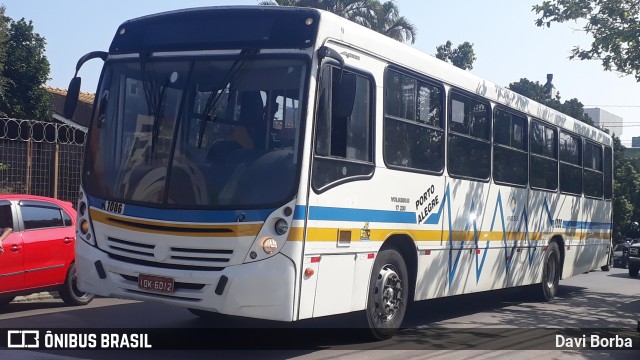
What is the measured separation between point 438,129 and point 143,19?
4.12 meters

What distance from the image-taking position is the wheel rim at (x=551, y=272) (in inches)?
599

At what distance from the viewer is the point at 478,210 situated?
11.8 m

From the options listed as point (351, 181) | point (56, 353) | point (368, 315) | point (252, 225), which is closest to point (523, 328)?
point (368, 315)

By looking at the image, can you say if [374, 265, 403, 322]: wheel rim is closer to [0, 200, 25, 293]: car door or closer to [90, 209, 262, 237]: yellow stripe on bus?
[90, 209, 262, 237]: yellow stripe on bus

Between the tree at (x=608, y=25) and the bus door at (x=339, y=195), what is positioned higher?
the tree at (x=608, y=25)

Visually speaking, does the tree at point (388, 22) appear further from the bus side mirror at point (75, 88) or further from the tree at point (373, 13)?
the bus side mirror at point (75, 88)

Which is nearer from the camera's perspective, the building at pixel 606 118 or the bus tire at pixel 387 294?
the bus tire at pixel 387 294

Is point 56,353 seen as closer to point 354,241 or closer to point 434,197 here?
point 354,241

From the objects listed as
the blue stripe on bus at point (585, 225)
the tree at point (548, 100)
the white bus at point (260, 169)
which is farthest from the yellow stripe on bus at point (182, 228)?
the tree at point (548, 100)

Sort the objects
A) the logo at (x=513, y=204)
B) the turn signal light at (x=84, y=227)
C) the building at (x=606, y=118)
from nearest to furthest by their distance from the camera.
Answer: the turn signal light at (x=84, y=227)
the logo at (x=513, y=204)
the building at (x=606, y=118)

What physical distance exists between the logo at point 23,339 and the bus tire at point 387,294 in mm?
3672

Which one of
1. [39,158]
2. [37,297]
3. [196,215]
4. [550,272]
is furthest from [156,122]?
[550,272]

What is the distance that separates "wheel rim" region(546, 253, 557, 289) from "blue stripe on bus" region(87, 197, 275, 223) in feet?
30.0

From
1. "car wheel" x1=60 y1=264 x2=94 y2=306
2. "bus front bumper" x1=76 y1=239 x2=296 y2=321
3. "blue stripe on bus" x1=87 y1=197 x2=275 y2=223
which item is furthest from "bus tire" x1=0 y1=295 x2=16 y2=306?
"bus front bumper" x1=76 y1=239 x2=296 y2=321
